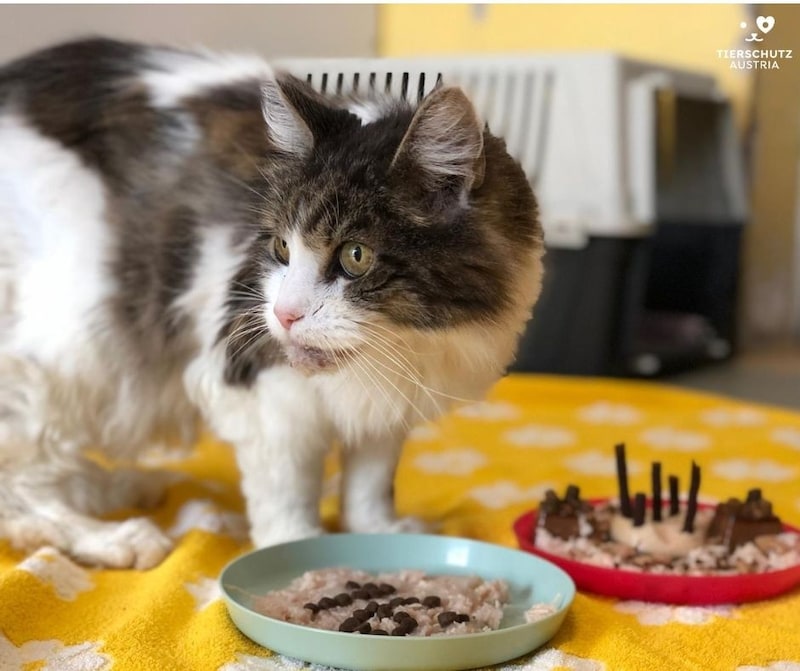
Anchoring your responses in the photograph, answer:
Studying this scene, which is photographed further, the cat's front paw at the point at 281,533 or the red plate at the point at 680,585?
the cat's front paw at the point at 281,533

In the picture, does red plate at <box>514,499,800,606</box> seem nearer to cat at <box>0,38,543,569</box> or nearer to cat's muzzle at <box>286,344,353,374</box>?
cat at <box>0,38,543,569</box>

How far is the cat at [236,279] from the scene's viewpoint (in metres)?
1.20

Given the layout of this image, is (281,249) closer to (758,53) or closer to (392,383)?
(392,383)

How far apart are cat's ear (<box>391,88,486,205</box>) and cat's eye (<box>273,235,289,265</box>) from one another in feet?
0.58

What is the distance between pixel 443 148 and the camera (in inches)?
46.4

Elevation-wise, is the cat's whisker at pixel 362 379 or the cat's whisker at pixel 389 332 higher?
the cat's whisker at pixel 389 332

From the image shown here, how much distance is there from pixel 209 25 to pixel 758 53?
1484mm

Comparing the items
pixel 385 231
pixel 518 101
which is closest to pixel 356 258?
pixel 385 231

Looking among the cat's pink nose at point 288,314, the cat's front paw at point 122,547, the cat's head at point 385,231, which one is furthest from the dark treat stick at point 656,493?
the cat's front paw at point 122,547

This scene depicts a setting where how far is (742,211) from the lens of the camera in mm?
3338

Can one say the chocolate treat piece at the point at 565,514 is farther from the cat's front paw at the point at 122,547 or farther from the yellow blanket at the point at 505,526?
the cat's front paw at the point at 122,547

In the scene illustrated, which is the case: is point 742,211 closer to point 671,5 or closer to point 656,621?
point 671,5

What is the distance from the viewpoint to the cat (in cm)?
120

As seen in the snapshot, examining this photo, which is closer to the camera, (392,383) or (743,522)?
(392,383)
